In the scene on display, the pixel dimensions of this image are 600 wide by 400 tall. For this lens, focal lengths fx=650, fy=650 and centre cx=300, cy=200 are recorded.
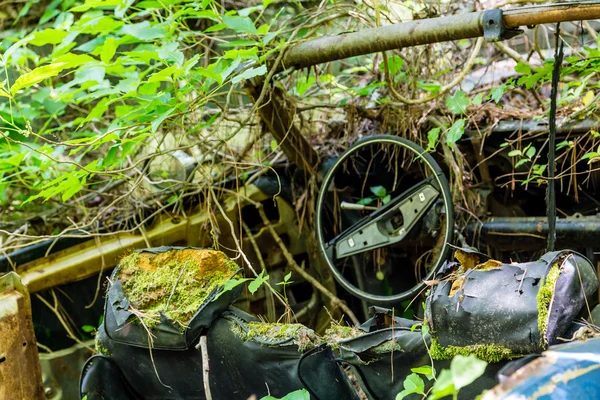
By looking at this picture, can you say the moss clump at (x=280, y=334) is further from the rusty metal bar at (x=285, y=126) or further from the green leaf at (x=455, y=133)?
the rusty metal bar at (x=285, y=126)

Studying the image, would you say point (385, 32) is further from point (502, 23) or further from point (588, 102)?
point (588, 102)

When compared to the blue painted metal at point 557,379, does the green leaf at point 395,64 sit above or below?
below

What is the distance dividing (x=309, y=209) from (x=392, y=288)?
860 mm

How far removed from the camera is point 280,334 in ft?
8.52

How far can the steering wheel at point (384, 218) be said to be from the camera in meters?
3.75

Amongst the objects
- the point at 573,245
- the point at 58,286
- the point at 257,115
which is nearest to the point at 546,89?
the point at 573,245

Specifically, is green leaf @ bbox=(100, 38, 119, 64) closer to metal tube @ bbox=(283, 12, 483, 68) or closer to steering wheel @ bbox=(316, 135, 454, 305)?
metal tube @ bbox=(283, 12, 483, 68)

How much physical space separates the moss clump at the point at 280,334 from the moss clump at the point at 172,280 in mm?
257

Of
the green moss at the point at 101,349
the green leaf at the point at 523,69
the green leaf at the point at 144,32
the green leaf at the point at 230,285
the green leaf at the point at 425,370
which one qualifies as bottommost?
the green moss at the point at 101,349

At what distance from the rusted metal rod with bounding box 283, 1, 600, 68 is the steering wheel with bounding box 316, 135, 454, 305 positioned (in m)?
0.66

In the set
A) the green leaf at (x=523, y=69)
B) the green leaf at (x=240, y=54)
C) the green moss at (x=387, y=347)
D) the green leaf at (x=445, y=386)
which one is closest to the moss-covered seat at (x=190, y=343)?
the green moss at (x=387, y=347)

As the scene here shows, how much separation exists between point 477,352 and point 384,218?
6.36 ft

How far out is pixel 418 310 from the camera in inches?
187

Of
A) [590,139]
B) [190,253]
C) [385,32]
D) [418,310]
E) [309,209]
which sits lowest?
[418,310]
